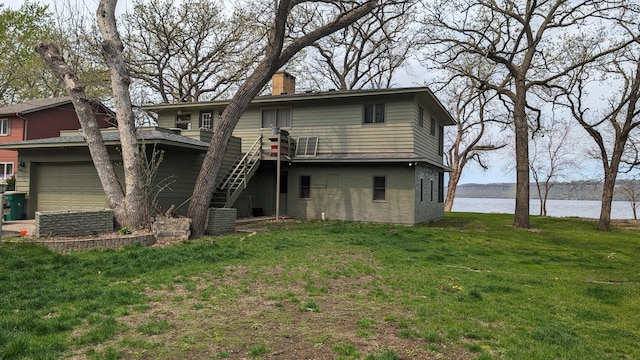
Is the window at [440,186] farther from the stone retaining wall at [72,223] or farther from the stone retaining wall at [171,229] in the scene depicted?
the stone retaining wall at [72,223]

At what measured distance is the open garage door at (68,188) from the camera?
600 inches

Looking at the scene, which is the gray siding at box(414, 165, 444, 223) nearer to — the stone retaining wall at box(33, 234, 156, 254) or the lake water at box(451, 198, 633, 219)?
the stone retaining wall at box(33, 234, 156, 254)

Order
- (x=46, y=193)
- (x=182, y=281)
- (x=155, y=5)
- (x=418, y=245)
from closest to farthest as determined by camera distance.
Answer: (x=182, y=281), (x=418, y=245), (x=46, y=193), (x=155, y=5)

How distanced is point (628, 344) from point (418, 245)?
23.1ft

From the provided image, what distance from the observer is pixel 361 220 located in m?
17.9

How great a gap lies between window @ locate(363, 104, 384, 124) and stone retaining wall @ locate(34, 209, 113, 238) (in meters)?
10.8

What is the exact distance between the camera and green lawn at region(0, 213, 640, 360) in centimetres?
416

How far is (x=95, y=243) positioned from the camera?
9.44m

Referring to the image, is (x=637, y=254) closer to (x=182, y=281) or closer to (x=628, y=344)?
(x=628, y=344)

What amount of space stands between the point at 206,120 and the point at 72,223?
11.4 m

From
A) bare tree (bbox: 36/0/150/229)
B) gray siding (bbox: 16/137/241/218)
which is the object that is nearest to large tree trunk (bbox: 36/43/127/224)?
bare tree (bbox: 36/0/150/229)

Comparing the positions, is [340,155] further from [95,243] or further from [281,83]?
[95,243]

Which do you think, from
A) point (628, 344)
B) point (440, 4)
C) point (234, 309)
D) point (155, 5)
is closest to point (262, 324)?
point (234, 309)

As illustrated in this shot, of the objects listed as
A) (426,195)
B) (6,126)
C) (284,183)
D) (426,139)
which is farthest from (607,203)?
(6,126)
